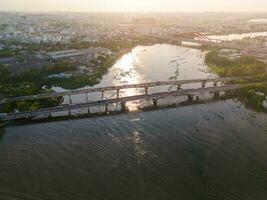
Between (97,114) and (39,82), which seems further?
(39,82)

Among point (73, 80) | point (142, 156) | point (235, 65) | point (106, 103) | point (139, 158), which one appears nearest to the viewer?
point (139, 158)

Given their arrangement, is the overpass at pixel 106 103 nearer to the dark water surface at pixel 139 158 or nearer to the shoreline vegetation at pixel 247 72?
the dark water surface at pixel 139 158

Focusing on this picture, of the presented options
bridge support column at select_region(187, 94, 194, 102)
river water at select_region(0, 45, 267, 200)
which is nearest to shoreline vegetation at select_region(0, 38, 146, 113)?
river water at select_region(0, 45, 267, 200)

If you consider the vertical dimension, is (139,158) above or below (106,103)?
below

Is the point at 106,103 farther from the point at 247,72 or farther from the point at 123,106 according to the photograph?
the point at 247,72

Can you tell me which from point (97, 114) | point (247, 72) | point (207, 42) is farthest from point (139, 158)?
point (207, 42)

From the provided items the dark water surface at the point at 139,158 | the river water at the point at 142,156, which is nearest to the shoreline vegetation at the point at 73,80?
the river water at the point at 142,156

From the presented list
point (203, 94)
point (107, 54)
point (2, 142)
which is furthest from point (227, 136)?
point (107, 54)
